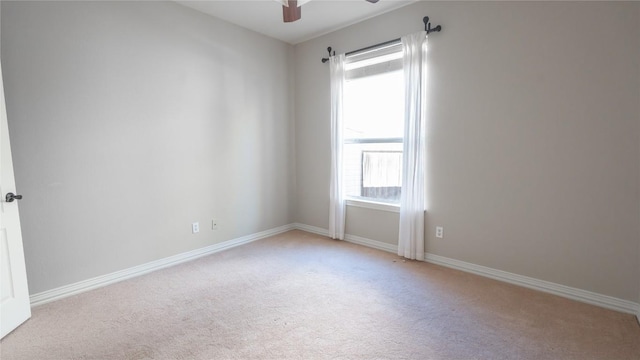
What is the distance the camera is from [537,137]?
248cm

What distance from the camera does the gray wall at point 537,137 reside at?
2170mm

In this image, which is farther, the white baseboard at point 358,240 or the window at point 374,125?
the white baseboard at point 358,240

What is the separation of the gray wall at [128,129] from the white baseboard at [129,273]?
0.20 ft

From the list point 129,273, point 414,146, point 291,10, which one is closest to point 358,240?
point 414,146

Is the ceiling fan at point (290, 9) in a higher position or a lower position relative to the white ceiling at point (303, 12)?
lower

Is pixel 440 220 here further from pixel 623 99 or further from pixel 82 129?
pixel 82 129

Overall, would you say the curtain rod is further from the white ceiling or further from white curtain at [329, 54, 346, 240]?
the white ceiling

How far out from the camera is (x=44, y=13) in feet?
7.48

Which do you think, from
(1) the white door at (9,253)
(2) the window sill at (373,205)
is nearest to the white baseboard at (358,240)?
(2) the window sill at (373,205)

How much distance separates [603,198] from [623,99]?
2.42 ft

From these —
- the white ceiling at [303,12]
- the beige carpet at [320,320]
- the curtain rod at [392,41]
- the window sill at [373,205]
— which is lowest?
the beige carpet at [320,320]

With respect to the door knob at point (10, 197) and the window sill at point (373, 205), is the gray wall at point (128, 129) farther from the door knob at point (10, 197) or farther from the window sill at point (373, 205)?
the window sill at point (373, 205)

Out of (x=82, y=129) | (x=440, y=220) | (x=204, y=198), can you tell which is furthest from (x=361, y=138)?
(x=82, y=129)

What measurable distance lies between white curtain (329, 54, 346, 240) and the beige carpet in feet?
3.36
